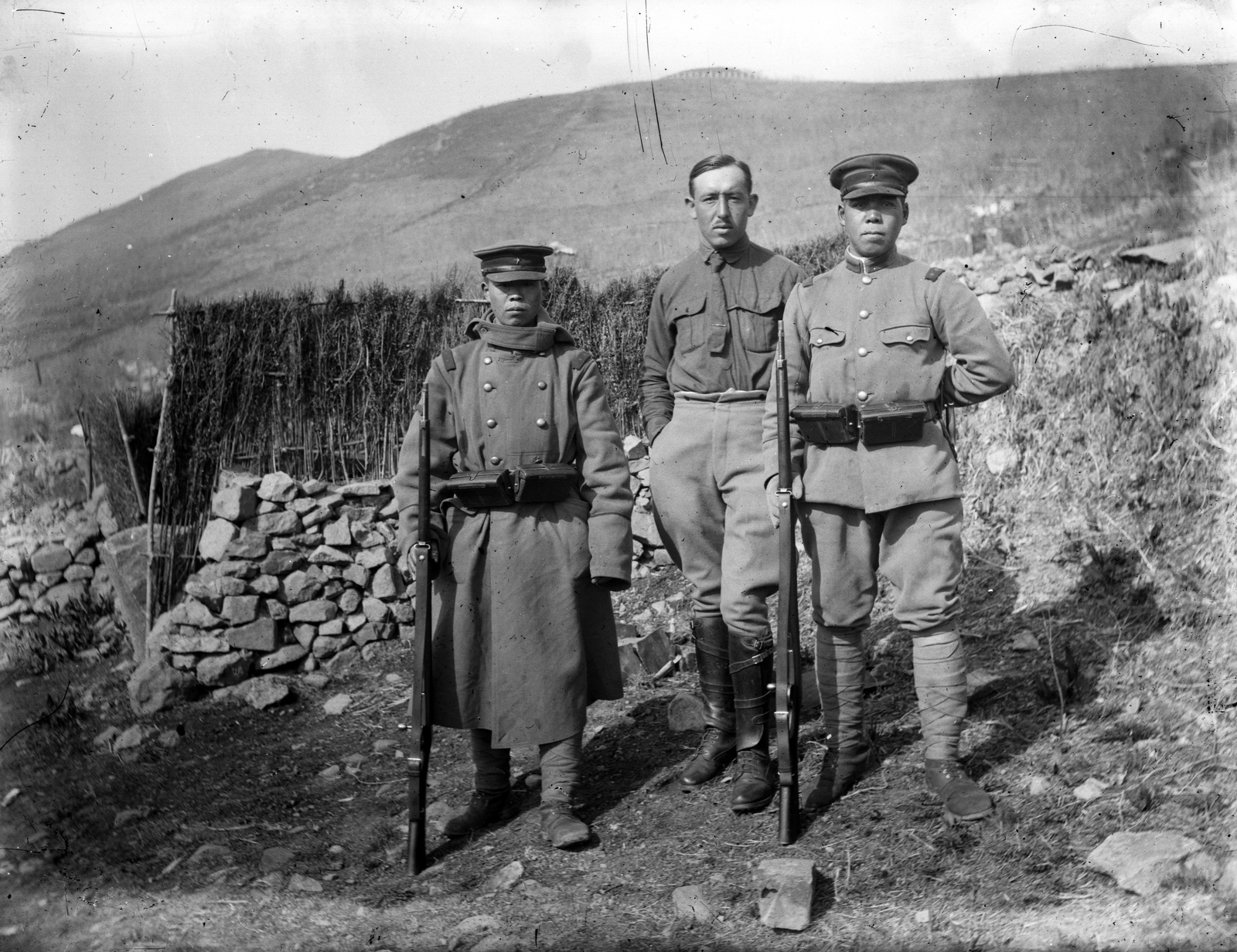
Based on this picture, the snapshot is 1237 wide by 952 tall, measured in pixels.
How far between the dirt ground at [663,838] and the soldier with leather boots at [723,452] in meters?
0.39

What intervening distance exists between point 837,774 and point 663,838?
70cm

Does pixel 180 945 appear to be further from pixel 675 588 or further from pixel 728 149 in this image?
pixel 728 149

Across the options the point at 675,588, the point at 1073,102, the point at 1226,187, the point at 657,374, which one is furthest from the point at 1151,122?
the point at 657,374

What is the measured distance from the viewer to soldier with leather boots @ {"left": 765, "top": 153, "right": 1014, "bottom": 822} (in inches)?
143

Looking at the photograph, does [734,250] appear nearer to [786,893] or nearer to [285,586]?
[786,893]

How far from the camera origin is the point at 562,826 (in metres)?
3.83

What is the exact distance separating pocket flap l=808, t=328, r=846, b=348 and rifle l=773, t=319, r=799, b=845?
0.13 metres

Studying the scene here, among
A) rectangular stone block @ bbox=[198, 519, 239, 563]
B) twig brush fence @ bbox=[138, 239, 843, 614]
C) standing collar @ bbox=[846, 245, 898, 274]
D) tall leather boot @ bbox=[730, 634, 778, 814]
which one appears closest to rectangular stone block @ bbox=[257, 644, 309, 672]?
rectangular stone block @ bbox=[198, 519, 239, 563]

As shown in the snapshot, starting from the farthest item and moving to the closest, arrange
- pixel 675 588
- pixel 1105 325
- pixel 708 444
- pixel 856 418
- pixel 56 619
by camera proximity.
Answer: pixel 675 588 → pixel 56 619 → pixel 1105 325 → pixel 708 444 → pixel 856 418

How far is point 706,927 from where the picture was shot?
3.22 meters

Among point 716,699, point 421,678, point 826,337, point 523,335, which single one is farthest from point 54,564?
point 826,337

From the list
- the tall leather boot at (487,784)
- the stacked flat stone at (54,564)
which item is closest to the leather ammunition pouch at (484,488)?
the tall leather boot at (487,784)

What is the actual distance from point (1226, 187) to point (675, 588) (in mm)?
4476

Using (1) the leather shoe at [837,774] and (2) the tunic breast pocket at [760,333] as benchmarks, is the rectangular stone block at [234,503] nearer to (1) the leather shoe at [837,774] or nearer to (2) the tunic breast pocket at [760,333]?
(2) the tunic breast pocket at [760,333]
